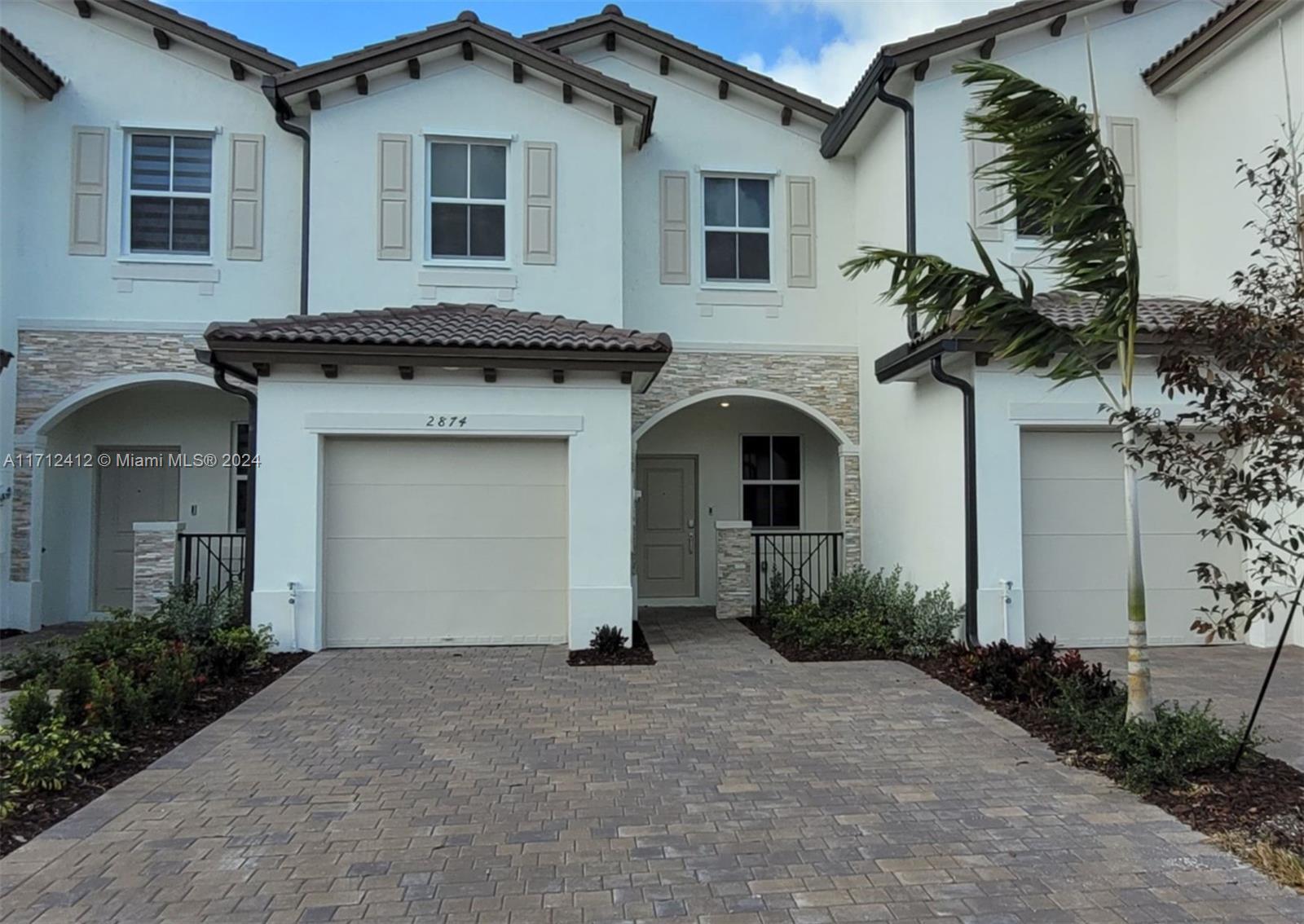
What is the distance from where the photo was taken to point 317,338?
843 centimetres

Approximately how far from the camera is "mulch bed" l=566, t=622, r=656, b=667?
8.30 m

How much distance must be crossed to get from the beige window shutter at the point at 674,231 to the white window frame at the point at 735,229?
0.26m

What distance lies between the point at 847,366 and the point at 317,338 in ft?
23.9

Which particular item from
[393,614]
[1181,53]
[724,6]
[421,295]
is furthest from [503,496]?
[1181,53]

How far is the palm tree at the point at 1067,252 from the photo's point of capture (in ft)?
17.5

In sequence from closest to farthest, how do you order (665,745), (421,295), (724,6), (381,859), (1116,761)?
(381,859), (1116,761), (665,745), (421,295), (724,6)

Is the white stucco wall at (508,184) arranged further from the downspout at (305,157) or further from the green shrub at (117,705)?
the green shrub at (117,705)

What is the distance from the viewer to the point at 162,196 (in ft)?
35.6

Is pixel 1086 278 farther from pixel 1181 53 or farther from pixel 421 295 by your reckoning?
pixel 421 295

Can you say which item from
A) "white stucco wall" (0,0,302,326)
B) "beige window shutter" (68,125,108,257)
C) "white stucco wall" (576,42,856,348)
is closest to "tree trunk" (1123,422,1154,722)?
"white stucco wall" (576,42,856,348)

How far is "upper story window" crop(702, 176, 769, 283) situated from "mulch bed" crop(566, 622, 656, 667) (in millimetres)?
5764

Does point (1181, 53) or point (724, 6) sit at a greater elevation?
point (724, 6)

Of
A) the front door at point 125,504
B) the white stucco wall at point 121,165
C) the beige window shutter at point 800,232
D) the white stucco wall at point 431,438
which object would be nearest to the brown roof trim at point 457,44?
the white stucco wall at point 121,165

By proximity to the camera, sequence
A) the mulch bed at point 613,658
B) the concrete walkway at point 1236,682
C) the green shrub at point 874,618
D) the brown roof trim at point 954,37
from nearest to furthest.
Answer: the concrete walkway at point 1236,682, the mulch bed at point 613,658, the green shrub at point 874,618, the brown roof trim at point 954,37
